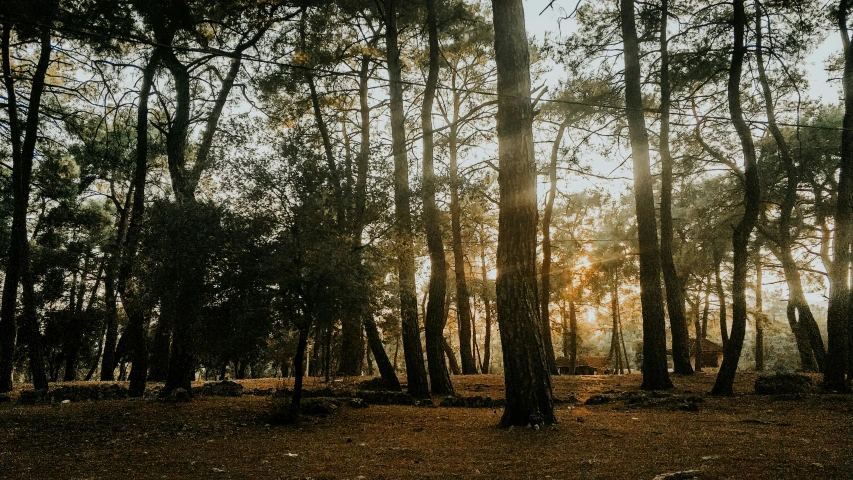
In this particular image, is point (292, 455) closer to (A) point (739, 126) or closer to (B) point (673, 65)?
(A) point (739, 126)

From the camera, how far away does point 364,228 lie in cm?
869

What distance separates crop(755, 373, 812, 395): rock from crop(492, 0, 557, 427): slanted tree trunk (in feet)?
21.0

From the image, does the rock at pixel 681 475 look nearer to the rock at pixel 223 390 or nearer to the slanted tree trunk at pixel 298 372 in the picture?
the slanted tree trunk at pixel 298 372

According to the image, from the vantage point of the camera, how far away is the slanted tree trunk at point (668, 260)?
12805mm

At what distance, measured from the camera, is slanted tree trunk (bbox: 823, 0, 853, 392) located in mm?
9375

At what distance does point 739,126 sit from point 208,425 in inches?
453

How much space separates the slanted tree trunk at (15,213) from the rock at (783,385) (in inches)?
720

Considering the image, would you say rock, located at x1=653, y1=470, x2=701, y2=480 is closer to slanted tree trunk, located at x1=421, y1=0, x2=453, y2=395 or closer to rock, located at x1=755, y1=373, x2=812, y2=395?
slanted tree trunk, located at x1=421, y1=0, x2=453, y2=395

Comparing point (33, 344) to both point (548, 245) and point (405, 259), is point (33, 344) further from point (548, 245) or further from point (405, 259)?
point (548, 245)

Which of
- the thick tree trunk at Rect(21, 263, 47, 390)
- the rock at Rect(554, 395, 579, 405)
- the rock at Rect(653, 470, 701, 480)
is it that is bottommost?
the rock at Rect(554, 395, 579, 405)

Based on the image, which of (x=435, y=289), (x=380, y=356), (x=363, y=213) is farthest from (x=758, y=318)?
(x=363, y=213)

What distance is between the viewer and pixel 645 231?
11227 millimetres

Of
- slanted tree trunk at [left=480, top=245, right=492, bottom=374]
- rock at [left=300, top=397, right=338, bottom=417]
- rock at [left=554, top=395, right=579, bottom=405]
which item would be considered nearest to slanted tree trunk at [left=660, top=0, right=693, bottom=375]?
rock at [left=554, top=395, right=579, bottom=405]

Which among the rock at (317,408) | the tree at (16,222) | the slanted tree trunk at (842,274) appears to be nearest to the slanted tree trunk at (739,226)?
the slanted tree trunk at (842,274)
